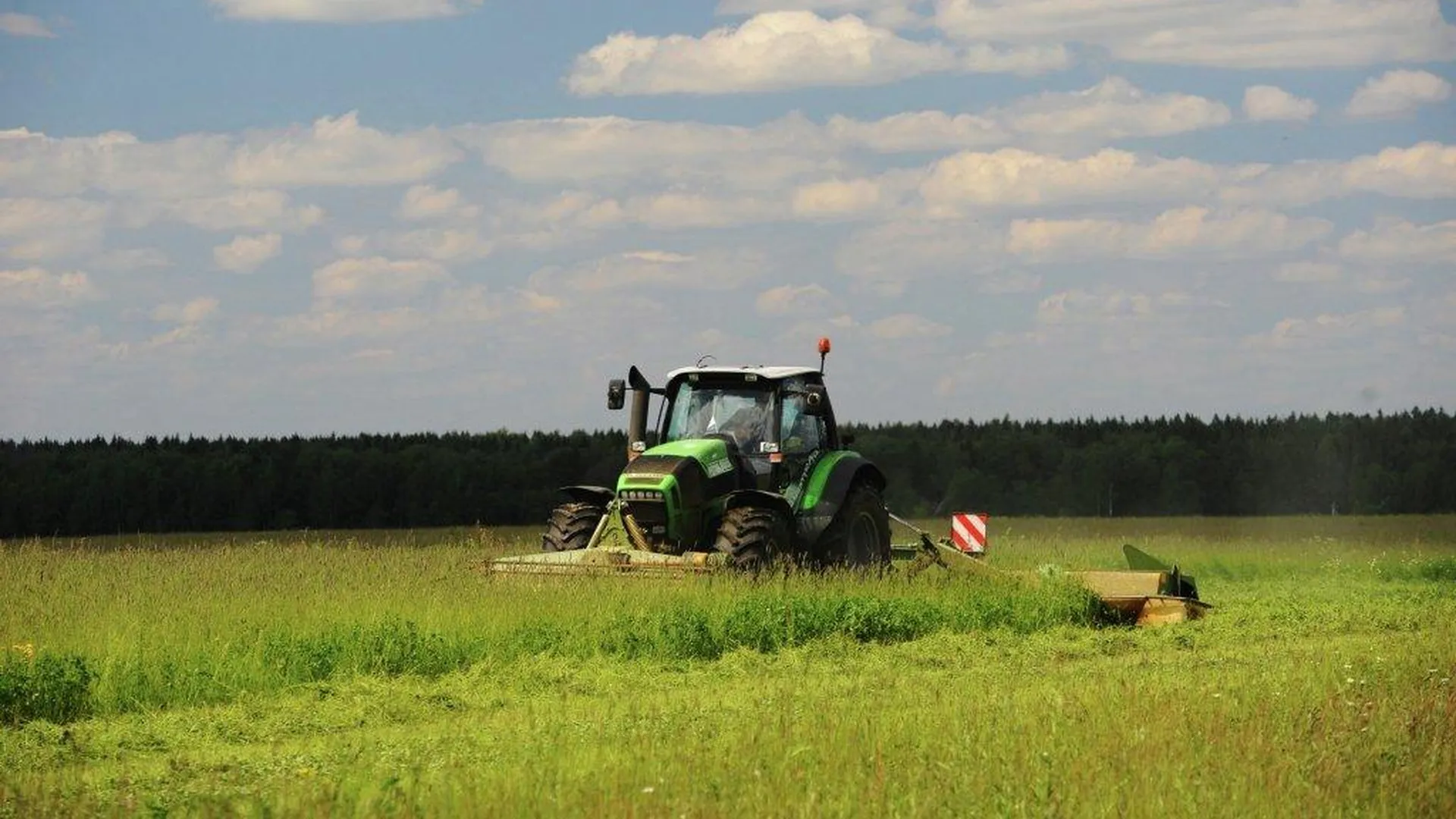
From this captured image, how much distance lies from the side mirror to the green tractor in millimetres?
16

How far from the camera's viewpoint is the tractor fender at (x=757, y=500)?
61.8ft

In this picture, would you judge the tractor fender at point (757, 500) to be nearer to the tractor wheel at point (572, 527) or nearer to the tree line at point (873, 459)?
the tractor wheel at point (572, 527)

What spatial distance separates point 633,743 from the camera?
32.7 ft

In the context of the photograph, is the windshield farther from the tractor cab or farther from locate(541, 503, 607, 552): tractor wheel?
locate(541, 503, 607, 552): tractor wheel

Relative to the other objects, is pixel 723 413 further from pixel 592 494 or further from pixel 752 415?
pixel 592 494

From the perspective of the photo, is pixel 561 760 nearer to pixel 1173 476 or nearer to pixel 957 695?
pixel 957 695

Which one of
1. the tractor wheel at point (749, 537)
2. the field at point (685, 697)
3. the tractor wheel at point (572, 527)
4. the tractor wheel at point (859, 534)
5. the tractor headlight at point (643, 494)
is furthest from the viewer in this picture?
the tractor wheel at point (859, 534)

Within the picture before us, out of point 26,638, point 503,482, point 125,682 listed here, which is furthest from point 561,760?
point 503,482

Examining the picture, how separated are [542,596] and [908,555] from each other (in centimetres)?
583

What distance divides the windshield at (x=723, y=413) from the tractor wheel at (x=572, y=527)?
119 cm

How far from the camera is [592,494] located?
2014 centimetres

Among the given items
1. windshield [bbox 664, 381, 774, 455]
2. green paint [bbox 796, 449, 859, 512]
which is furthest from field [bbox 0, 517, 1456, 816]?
windshield [bbox 664, 381, 774, 455]

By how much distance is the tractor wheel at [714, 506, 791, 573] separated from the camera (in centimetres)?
1842

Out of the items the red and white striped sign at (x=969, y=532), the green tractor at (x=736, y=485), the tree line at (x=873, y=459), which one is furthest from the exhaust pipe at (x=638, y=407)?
the tree line at (x=873, y=459)
